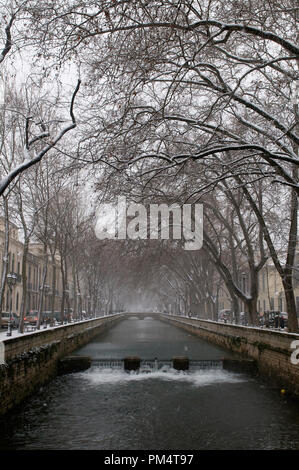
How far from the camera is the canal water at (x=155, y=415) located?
10.1 m

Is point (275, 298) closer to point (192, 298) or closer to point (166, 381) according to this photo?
point (192, 298)

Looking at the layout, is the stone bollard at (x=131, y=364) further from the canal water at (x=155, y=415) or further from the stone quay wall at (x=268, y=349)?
the stone quay wall at (x=268, y=349)

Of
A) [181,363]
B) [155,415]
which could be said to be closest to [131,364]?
[181,363]

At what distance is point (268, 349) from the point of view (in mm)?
17344

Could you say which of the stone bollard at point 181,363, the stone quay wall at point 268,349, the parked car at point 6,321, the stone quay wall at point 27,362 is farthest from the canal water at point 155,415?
the parked car at point 6,321

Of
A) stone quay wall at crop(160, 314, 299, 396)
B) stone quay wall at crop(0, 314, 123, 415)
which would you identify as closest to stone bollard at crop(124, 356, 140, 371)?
stone quay wall at crop(0, 314, 123, 415)

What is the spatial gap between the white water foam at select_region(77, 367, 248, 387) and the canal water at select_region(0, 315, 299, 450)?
37 mm

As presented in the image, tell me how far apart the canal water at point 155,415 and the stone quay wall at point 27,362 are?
1.19 feet

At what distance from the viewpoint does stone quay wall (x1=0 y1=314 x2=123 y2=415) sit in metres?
11.9

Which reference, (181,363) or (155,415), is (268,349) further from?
(155,415)

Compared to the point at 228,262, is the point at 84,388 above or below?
below

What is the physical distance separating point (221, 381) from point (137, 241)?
13.7 meters

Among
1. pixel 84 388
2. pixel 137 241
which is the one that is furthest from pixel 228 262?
pixel 84 388

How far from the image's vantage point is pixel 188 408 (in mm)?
13117
